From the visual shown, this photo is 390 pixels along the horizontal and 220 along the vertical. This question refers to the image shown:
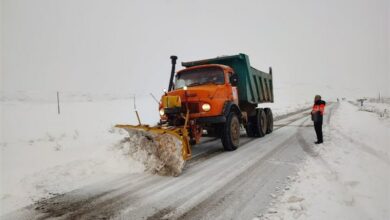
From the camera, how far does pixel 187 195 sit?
4781 mm

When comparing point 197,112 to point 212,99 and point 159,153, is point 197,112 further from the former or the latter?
point 159,153

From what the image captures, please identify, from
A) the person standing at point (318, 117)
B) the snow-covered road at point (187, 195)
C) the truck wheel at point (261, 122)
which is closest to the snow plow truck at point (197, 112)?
the snow-covered road at point (187, 195)

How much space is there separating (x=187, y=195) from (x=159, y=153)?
1.63 m

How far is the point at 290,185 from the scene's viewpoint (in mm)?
5051

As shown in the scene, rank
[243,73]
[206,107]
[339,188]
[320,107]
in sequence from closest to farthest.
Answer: [339,188] < [206,107] < [320,107] < [243,73]

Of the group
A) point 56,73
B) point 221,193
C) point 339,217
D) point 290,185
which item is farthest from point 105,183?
point 56,73

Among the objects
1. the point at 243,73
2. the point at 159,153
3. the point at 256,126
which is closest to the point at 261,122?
the point at 256,126

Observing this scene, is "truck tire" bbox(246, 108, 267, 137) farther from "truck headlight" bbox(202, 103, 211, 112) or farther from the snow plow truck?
"truck headlight" bbox(202, 103, 211, 112)

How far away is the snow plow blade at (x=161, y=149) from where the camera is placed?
6016 millimetres

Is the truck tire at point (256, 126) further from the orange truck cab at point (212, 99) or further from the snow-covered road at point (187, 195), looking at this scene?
the snow-covered road at point (187, 195)

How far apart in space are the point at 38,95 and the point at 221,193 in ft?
182

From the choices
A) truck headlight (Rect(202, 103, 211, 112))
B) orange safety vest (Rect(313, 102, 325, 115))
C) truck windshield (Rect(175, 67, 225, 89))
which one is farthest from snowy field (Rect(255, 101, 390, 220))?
truck windshield (Rect(175, 67, 225, 89))

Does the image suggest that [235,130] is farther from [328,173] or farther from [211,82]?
[328,173]

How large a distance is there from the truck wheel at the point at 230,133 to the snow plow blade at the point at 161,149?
1.85 meters
